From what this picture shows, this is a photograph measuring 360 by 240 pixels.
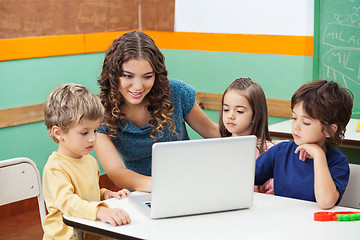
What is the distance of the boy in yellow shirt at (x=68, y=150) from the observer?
5.79ft

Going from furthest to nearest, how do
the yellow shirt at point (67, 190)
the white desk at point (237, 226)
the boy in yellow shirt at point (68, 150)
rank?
the boy in yellow shirt at point (68, 150), the yellow shirt at point (67, 190), the white desk at point (237, 226)

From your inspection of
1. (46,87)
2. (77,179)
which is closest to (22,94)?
(46,87)

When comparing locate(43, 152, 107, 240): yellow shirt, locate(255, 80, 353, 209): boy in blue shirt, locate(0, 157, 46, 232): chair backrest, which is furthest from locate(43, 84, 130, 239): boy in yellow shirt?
locate(255, 80, 353, 209): boy in blue shirt

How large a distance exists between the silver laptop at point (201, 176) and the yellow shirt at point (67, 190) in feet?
0.65

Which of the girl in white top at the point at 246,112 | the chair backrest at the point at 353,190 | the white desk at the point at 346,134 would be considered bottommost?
the white desk at the point at 346,134

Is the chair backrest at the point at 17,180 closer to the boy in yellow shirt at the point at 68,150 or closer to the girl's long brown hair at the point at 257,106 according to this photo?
the boy in yellow shirt at the point at 68,150

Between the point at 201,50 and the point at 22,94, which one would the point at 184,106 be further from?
the point at 201,50

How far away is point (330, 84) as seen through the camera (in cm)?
189

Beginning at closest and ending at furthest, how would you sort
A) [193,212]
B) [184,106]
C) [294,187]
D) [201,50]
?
[193,212] → [294,187] → [184,106] → [201,50]

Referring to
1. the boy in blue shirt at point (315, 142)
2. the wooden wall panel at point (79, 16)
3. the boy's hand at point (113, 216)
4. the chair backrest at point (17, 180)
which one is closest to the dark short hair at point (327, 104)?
the boy in blue shirt at point (315, 142)

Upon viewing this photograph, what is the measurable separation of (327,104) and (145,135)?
789 mm

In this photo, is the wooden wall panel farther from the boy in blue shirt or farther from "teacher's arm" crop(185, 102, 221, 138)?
the boy in blue shirt

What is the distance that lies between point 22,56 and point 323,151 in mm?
2459

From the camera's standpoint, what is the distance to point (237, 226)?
157 centimetres
